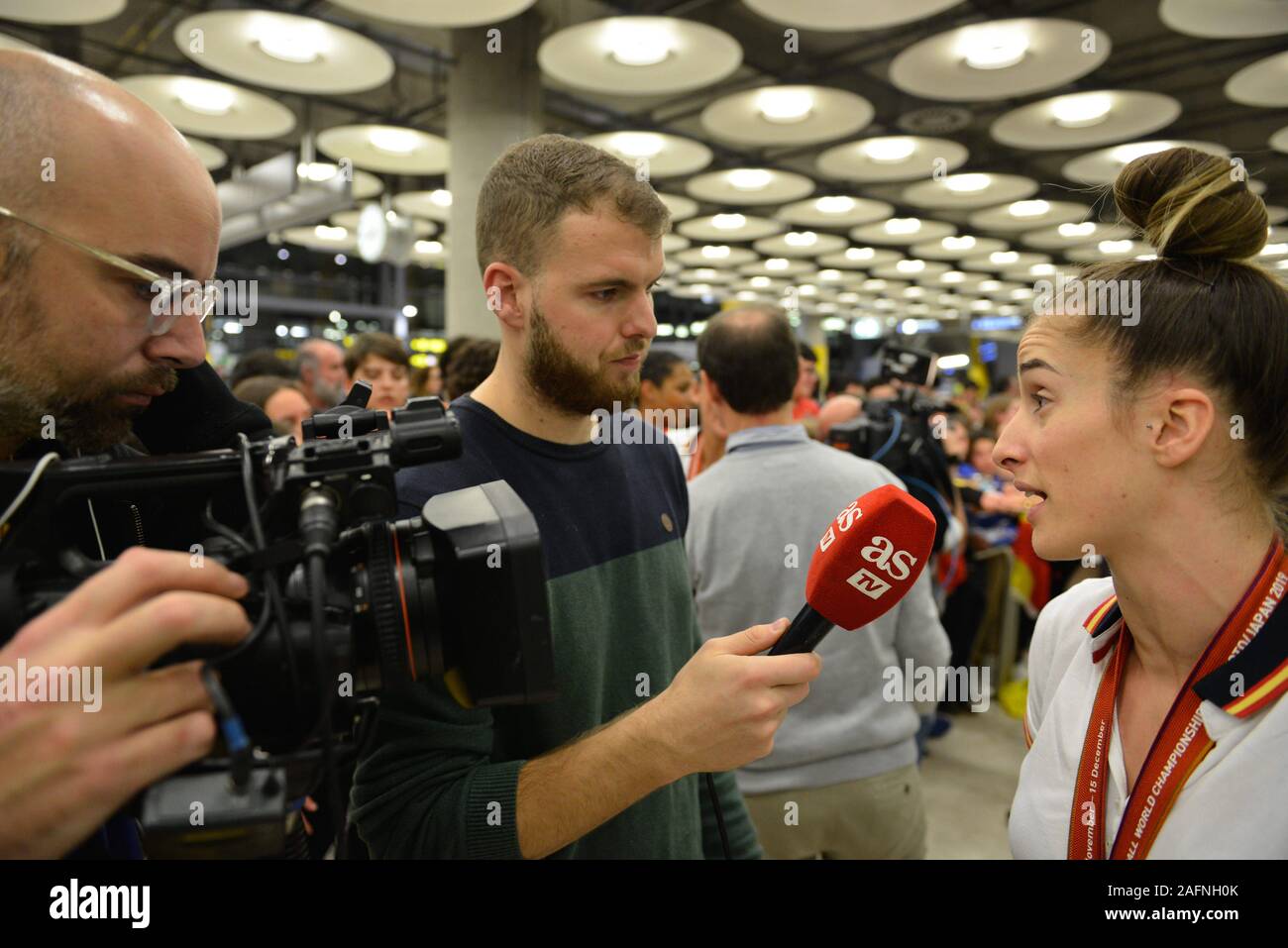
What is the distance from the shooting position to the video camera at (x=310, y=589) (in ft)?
1.75

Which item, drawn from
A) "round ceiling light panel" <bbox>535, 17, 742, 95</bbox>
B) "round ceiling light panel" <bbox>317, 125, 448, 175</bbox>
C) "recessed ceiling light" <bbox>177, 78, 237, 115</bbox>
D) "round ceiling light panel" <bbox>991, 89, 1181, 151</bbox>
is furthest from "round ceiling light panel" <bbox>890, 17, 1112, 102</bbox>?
Result: "recessed ceiling light" <bbox>177, 78, 237, 115</bbox>

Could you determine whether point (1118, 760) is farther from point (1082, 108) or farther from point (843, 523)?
point (1082, 108)

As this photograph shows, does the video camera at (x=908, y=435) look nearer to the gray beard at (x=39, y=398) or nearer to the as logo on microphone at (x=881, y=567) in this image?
the as logo on microphone at (x=881, y=567)

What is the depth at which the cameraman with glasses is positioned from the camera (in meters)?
0.53

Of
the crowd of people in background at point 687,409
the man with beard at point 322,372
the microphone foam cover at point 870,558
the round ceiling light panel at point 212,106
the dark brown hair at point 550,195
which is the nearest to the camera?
the microphone foam cover at point 870,558

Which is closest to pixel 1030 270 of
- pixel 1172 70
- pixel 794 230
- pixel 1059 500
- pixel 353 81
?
pixel 794 230

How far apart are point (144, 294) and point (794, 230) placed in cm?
1085

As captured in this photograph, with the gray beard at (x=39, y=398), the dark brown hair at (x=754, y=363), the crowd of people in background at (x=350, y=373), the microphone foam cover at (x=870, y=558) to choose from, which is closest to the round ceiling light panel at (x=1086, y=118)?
the crowd of people in background at (x=350, y=373)

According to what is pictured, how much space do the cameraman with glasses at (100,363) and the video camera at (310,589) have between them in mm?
26

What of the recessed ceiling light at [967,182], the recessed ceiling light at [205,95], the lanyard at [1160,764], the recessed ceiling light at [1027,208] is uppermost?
the recessed ceiling light at [1027,208]

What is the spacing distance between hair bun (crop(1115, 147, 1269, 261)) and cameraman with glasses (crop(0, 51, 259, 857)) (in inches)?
41.7

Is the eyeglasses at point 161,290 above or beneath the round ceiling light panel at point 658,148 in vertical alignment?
beneath

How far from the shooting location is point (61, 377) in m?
0.79
